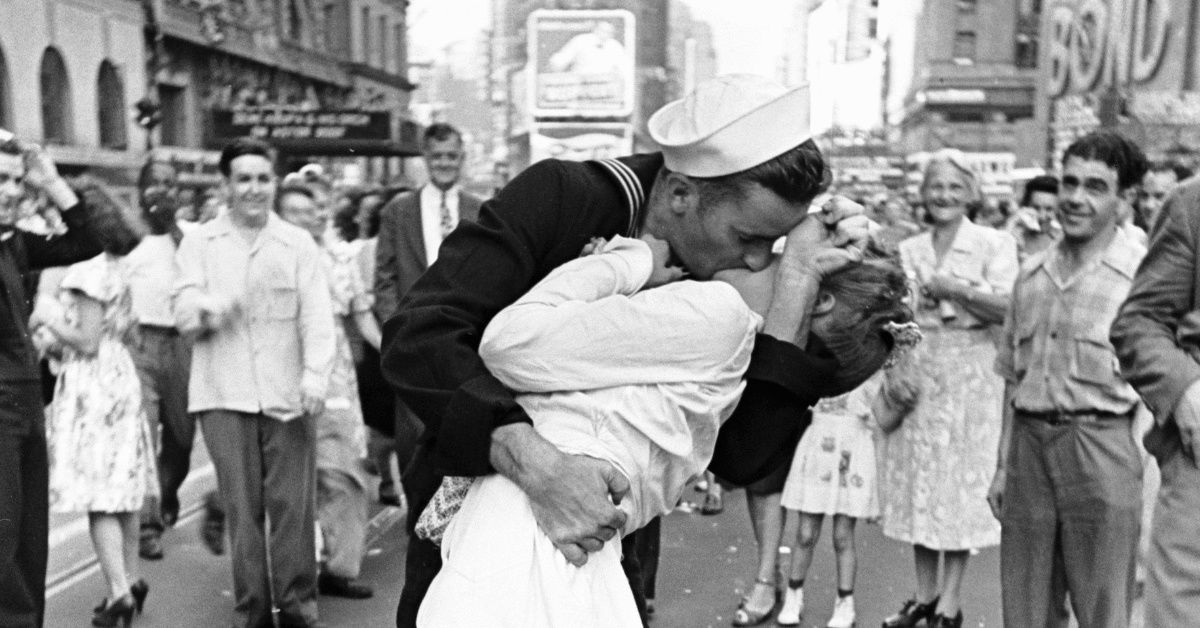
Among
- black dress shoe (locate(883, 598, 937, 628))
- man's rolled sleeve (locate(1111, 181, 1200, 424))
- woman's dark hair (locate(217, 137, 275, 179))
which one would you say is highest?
woman's dark hair (locate(217, 137, 275, 179))

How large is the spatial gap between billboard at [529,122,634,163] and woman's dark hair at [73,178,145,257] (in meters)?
21.8

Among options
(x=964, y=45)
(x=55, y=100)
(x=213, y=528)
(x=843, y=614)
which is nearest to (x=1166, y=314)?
(x=843, y=614)

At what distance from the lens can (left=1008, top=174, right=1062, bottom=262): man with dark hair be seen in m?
9.31

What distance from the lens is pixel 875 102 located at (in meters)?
130

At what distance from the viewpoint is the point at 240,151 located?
6.23 m

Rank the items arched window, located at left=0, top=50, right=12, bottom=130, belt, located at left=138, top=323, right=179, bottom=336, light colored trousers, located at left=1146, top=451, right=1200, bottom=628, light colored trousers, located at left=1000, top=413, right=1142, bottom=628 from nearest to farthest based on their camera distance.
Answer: light colored trousers, located at left=1146, top=451, right=1200, bottom=628, light colored trousers, located at left=1000, top=413, right=1142, bottom=628, belt, located at left=138, top=323, right=179, bottom=336, arched window, located at left=0, top=50, right=12, bottom=130

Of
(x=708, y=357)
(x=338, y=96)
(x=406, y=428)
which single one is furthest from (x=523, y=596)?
(x=338, y=96)

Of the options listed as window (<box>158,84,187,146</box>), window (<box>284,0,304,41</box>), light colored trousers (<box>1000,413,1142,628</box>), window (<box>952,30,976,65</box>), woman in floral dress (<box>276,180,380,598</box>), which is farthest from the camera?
window (<box>952,30,976,65</box>)

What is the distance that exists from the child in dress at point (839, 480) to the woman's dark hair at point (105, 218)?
3.26m

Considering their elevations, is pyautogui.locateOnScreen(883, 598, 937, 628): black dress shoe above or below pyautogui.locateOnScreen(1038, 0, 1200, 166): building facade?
below

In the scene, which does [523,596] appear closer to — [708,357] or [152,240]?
[708,357]

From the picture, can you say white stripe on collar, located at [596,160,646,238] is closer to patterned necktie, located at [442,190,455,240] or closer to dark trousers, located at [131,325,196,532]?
patterned necktie, located at [442,190,455,240]

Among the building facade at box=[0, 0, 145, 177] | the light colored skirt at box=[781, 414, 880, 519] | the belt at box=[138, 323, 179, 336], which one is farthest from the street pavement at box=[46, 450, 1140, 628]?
the building facade at box=[0, 0, 145, 177]

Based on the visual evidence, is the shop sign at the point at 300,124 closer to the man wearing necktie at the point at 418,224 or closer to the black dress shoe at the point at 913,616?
the man wearing necktie at the point at 418,224
